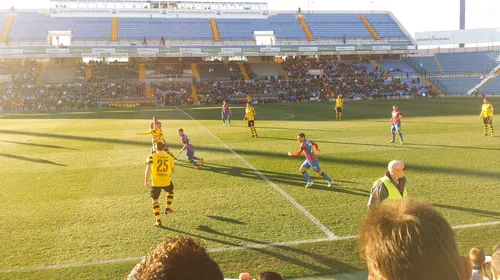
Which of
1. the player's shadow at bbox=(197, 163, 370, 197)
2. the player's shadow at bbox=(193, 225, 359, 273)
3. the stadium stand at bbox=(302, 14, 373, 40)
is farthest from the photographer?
the stadium stand at bbox=(302, 14, 373, 40)

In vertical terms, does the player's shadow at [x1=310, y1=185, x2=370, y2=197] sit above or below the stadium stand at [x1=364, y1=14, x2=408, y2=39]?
below

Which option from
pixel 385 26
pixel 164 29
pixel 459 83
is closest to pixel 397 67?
pixel 459 83

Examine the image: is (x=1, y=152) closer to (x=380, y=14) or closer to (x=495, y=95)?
(x=495, y=95)

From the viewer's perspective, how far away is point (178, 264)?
160 centimetres

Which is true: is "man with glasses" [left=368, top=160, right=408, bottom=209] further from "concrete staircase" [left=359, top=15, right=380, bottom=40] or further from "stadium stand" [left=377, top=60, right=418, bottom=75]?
"concrete staircase" [left=359, top=15, right=380, bottom=40]

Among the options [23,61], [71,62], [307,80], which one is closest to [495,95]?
[307,80]

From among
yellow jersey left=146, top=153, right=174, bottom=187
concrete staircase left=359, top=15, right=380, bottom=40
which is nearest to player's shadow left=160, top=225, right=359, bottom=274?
yellow jersey left=146, top=153, right=174, bottom=187

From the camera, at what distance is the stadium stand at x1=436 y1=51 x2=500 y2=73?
203 ft

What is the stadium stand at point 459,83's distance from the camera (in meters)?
57.4

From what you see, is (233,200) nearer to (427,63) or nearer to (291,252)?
(291,252)

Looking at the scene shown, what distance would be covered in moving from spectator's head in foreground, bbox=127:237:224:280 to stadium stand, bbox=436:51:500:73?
70.6 metres

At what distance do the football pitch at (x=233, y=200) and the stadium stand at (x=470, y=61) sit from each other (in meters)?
48.7

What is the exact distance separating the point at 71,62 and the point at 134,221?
57.0m

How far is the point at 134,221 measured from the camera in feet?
29.5
